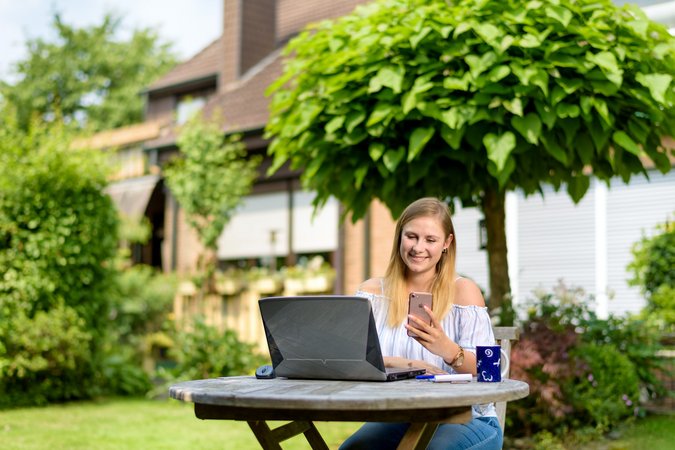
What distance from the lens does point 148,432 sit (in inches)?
300

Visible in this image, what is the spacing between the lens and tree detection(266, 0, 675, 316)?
5477 mm

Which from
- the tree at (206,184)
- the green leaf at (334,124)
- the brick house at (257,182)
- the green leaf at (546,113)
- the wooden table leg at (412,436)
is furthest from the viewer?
the brick house at (257,182)

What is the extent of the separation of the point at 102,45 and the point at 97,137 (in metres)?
15.5

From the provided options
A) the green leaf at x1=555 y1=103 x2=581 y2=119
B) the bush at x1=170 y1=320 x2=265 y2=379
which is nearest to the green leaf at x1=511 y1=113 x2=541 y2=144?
the green leaf at x1=555 y1=103 x2=581 y2=119

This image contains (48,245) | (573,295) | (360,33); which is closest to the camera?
(360,33)

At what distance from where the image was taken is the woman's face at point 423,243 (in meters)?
3.79

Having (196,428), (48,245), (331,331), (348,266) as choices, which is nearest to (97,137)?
(348,266)

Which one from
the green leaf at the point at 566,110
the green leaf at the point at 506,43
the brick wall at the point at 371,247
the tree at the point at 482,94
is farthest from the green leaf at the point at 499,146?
the brick wall at the point at 371,247

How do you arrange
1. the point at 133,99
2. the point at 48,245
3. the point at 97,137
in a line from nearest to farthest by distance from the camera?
the point at 48,245 → the point at 97,137 → the point at 133,99

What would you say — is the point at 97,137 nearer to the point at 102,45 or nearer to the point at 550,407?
the point at 102,45

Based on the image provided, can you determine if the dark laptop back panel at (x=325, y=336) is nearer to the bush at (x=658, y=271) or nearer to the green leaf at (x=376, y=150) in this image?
the green leaf at (x=376, y=150)

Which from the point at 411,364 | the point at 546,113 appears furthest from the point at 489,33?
the point at 411,364

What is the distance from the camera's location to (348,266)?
12.9m

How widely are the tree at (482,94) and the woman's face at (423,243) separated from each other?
1681 millimetres
